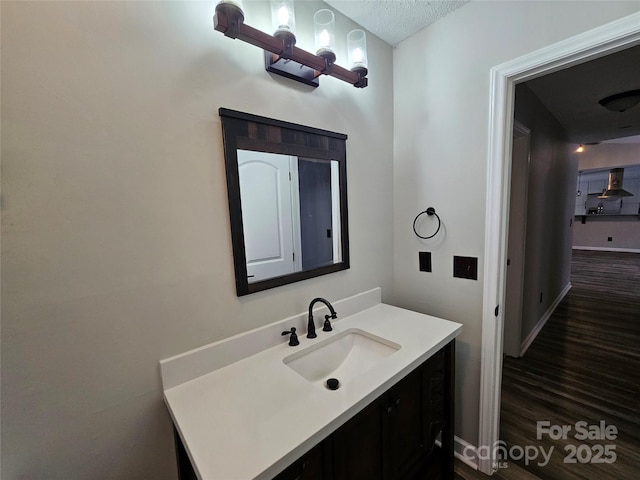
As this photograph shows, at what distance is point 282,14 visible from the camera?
1021 mm

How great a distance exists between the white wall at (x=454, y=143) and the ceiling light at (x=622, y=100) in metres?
2.01

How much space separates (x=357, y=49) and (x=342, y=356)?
149 centimetres

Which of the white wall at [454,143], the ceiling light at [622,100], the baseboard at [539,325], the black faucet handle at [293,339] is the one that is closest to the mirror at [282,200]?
the black faucet handle at [293,339]

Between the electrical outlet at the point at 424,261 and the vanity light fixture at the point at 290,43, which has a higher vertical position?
the vanity light fixture at the point at 290,43

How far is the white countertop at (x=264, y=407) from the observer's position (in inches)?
26.4

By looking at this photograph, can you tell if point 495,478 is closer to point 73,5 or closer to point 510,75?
point 510,75

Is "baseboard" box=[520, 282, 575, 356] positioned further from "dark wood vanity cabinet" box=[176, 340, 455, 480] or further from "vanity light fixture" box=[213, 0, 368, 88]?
"vanity light fixture" box=[213, 0, 368, 88]

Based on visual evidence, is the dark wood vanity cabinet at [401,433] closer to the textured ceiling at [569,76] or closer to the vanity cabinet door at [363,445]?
the vanity cabinet door at [363,445]

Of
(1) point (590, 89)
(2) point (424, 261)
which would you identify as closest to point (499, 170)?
(2) point (424, 261)

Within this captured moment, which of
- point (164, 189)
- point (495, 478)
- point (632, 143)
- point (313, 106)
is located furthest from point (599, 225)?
point (164, 189)

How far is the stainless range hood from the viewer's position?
657 cm

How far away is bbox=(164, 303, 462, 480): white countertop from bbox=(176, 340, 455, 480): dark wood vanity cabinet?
7cm

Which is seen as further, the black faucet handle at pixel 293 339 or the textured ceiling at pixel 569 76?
the textured ceiling at pixel 569 76

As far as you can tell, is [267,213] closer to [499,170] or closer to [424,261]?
[424,261]
